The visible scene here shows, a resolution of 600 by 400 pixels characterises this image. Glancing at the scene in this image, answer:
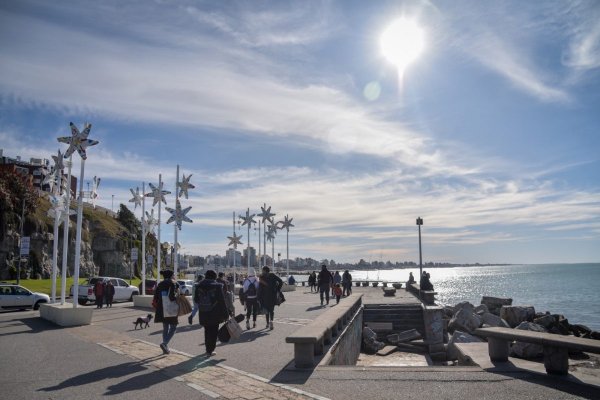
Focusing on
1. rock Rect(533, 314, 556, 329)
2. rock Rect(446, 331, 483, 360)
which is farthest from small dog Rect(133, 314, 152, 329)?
rock Rect(533, 314, 556, 329)

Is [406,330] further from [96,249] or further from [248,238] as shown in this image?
[96,249]

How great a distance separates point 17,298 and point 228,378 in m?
22.1

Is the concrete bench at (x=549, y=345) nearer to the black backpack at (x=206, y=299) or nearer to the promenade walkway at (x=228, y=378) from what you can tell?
the promenade walkway at (x=228, y=378)

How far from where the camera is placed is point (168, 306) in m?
10.0

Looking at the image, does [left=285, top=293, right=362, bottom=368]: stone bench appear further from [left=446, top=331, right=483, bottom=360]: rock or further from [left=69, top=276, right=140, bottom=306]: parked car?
[left=69, top=276, right=140, bottom=306]: parked car

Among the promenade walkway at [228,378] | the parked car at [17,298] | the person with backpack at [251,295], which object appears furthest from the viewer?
the parked car at [17,298]

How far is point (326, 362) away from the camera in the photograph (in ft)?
30.0

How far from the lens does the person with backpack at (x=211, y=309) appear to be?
9703mm

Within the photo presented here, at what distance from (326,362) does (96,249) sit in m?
71.9

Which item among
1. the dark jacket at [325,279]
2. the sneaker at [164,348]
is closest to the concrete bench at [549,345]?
the sneaker at [164,348]

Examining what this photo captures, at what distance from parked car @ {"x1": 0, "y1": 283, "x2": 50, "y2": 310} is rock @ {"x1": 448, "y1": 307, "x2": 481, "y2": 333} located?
21926 millimetres

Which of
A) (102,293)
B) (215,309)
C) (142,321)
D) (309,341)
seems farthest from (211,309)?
(102,293)

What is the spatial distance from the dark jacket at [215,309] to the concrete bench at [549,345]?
5.18 meters

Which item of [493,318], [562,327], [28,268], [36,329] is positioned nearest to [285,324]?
[36,329]
